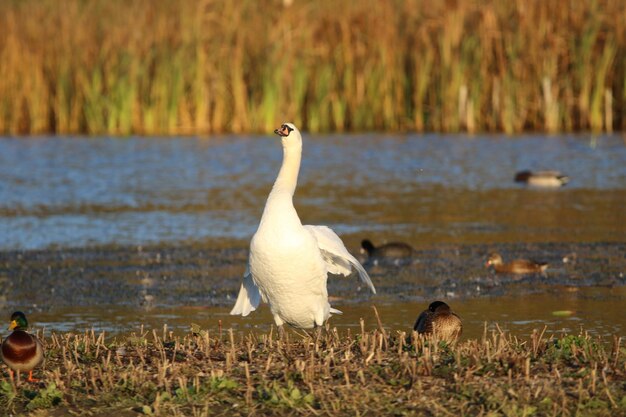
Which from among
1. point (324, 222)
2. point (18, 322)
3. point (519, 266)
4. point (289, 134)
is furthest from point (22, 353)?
point (324, 222)

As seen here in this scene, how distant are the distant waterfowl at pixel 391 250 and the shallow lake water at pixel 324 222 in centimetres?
24

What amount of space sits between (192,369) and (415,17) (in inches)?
794

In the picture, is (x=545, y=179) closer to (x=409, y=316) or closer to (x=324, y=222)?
(x=324, y=222)

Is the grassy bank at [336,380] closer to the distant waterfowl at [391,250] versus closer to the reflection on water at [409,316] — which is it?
the reflection on water at [409,316]

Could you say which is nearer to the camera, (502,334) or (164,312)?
(502,334)

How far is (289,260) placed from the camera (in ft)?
24.4

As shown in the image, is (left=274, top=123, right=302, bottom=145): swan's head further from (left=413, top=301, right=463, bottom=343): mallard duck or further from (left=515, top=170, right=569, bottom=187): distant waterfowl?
(left=515, top=170, right=569, bottom=187): distant waterfowl

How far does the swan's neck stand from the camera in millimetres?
7691

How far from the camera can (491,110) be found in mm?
25203

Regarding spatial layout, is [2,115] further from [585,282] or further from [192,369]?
[192,369]

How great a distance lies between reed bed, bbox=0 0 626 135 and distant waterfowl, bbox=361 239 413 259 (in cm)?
1263

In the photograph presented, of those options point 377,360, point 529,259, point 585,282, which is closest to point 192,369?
point 377,360

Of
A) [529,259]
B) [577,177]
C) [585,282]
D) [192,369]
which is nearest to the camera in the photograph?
[192,369]

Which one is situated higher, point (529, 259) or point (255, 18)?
point (255, 18)
